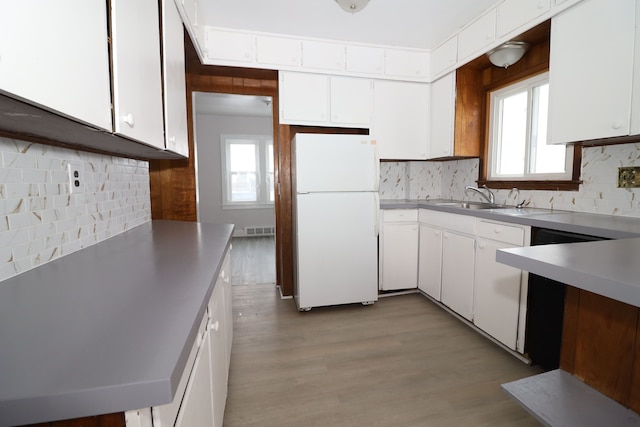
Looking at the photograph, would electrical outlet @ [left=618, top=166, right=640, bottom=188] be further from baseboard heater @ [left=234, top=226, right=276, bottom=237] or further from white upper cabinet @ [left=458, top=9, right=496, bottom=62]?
baseboard heater @ [left=234, top=226, right=276, bottom=237]

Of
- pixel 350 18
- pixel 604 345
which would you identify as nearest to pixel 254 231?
pixel 350 18

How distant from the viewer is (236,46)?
2.57 metres

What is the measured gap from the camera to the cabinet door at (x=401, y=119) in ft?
9.70

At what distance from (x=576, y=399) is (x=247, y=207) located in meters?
5.52

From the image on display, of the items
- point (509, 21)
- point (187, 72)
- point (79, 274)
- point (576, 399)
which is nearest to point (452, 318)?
point (576, 399)

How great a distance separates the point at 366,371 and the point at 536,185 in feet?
6.11

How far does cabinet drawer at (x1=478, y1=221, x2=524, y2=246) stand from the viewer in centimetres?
184

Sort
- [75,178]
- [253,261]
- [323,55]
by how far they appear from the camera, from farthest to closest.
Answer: [253,261] < [323,55] < [75,178]

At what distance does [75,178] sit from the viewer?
1308mm

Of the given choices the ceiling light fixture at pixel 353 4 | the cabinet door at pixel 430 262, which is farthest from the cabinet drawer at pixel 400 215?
the ceiling light fixture at pixel 353 4

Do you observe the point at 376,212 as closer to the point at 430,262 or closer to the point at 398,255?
the point at 398,255

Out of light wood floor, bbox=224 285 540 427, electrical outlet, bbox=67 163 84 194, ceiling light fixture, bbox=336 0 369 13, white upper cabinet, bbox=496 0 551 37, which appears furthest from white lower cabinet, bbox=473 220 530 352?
electrical outlet, bbox=67 163 84 194

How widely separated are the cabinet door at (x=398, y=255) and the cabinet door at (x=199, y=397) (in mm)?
2180

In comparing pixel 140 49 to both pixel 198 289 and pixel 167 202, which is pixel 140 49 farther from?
pixel 167 202
